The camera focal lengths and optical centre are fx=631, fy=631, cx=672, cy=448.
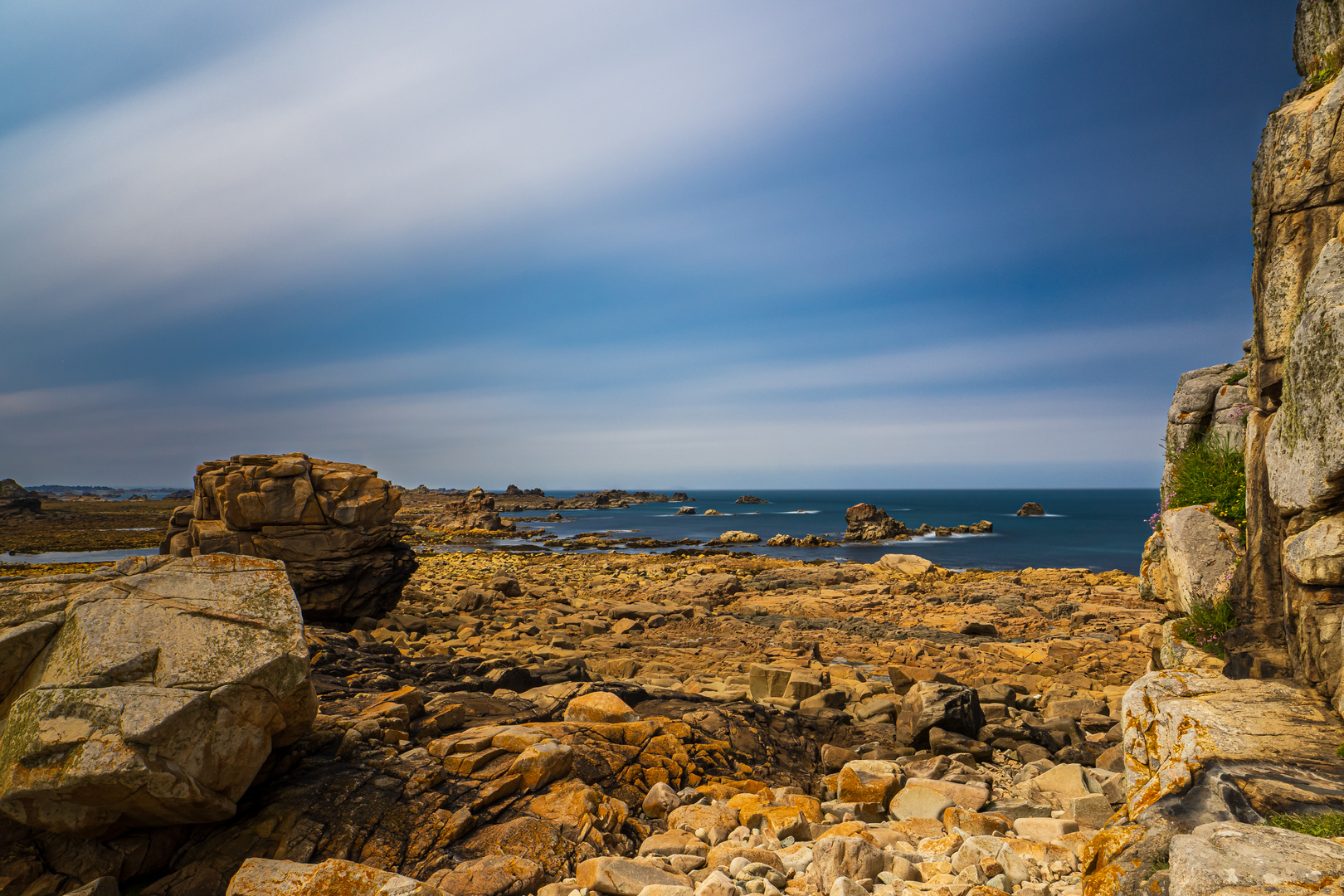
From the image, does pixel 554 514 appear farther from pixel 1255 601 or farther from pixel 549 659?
pixel 1255 601

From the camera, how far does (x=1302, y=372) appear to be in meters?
5.84

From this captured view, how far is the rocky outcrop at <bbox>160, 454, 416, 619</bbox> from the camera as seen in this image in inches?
763

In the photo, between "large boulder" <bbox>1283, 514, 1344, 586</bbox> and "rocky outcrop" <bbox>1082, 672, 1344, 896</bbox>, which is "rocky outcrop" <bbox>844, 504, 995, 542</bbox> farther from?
"large boulder" <bbox>1283, 514, 1344, 586</bbox>

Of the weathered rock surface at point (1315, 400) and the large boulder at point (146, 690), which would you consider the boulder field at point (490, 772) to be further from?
the weathered rock surface at point (1315, 400)

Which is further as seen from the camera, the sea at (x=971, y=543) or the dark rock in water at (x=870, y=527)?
the dark rock in water at (x=870, y=527)

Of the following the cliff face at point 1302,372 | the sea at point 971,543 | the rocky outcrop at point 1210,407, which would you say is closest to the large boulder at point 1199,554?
the cliff face at point 1302,372

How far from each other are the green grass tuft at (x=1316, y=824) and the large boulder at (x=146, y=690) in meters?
8.45

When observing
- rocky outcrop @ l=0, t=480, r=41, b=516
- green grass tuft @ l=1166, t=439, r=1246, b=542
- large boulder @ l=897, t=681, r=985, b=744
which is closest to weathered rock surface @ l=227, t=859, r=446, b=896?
large boulder @ l=897, t=681, r=985, b=744

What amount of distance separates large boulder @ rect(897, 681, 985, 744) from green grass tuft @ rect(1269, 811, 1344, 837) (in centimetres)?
666

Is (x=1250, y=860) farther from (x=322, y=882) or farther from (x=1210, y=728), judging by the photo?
(x=322, y=882)

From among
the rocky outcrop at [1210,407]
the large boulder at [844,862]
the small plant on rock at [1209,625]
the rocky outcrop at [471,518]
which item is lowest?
the rocky outcrop at [471,518]

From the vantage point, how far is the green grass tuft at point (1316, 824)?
390 cm

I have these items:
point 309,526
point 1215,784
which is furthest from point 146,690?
point 309,526

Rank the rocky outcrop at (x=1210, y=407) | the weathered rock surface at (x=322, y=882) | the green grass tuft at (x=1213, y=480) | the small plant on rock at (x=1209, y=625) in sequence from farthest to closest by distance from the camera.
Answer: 1. the rocky outcrop at (x=1210, y=407)
2. the green grass tuft at (x=1213, y=480)
3. the small plant on rock at (x=1209, y=625)
4. the weathered rock surface at (x=322, y=882)
